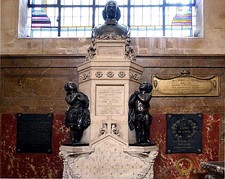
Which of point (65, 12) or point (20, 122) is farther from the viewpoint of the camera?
point (65, 12)

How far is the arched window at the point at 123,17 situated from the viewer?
7.89 m

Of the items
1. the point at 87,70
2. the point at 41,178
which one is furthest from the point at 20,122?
the point at 87,70

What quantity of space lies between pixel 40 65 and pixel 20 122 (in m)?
1.06

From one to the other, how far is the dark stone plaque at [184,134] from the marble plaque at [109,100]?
1631 millimetres

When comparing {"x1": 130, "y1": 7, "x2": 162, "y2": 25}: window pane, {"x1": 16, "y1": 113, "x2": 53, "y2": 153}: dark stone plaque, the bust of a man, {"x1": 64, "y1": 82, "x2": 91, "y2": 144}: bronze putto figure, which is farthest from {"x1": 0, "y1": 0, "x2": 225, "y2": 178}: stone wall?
{"x1": 64, "y1": 82, "x2": 91, "y2": 144}: bronze putto figure

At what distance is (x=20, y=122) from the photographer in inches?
279

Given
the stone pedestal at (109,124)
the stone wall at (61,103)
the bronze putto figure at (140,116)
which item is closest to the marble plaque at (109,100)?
the stone pedestal at (109,124)

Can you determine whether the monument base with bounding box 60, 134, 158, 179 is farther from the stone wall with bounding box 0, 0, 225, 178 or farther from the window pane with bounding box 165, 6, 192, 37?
the window pane with bounding box 165, 6, 192, 37

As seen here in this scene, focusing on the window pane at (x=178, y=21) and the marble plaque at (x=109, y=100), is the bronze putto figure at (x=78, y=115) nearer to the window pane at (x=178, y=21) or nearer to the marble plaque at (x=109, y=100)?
the marble plaque at (x=109, y=100)

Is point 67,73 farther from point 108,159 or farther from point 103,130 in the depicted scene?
point 108,159

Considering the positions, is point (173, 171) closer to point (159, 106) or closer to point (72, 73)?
point (159, 106)

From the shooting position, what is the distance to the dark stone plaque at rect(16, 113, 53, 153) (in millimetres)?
7000

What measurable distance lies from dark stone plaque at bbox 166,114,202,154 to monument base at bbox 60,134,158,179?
1.59 m

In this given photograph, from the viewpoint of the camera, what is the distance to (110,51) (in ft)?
19.0
